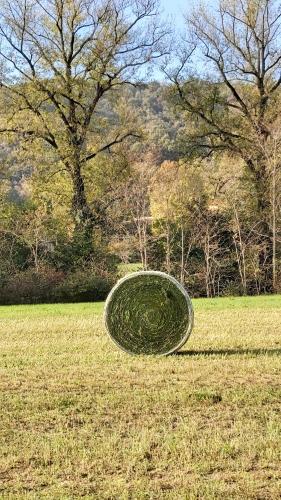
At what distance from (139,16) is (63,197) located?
8670 millimetres

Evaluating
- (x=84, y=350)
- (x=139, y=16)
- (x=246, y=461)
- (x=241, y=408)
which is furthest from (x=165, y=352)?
(x=139, y=16)

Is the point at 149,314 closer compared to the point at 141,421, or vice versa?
the point at 141,421

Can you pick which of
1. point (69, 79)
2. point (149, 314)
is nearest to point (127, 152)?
point (69, 79)

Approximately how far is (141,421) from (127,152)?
26.7m

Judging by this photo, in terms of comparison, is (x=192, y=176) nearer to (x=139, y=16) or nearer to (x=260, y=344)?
(x=139, y=16)

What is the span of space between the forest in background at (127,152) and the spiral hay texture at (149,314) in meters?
16.3

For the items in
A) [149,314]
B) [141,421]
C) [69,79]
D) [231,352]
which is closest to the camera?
[141,421]

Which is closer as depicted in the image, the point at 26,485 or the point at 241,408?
the point at 26,485

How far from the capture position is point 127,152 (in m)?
32.5

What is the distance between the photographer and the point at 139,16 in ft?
102

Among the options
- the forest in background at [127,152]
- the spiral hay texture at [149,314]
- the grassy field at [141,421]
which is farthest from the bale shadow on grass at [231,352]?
the forest in background at [127,152]

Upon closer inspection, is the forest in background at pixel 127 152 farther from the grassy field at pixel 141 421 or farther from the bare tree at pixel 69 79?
the grassy field at pixel 141 421

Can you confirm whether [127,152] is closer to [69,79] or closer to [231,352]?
[69,79]

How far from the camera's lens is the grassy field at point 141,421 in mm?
4941
